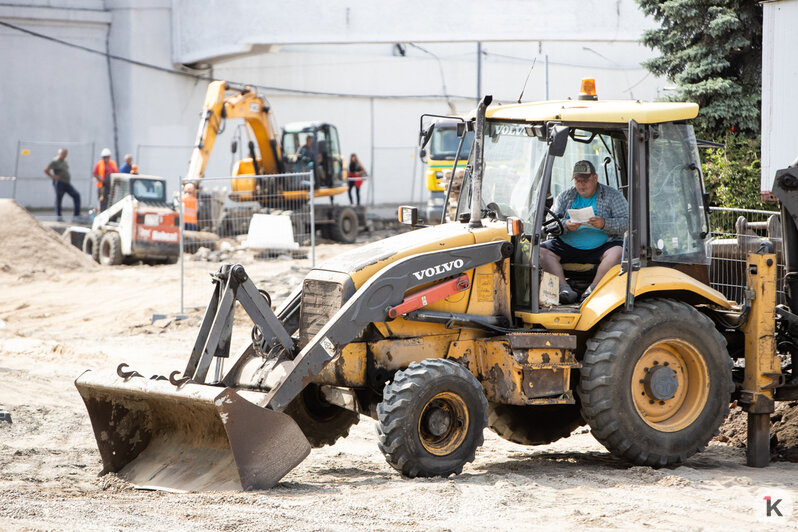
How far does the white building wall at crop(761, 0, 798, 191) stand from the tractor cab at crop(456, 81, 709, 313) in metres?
5.64

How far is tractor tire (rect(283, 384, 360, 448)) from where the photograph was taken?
785 centimetres

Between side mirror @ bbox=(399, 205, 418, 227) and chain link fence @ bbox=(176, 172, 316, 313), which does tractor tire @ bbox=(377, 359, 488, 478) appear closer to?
side mirror @ bbox=(399, 205, 418, 227)

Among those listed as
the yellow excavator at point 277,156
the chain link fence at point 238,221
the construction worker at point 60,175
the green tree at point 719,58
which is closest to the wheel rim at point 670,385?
the green tree at point 719,58

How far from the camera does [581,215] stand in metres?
7.59

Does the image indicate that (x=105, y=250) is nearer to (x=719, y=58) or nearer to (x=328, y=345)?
(x=719, y=58)

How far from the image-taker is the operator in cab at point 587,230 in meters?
7.61

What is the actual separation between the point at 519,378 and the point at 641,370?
94 centimetres

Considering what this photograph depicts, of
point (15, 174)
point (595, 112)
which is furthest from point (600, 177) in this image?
point (15, 174)

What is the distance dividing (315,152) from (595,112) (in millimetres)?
18832

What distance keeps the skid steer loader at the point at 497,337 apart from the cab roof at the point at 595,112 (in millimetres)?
17

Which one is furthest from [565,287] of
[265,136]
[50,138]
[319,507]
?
[50,138]

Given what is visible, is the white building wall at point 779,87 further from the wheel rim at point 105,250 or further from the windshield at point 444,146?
the wheel rim at point 105,250

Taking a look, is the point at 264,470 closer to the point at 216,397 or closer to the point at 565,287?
the point at 216,397

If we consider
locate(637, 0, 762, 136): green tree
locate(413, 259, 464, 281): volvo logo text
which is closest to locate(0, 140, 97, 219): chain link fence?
locate(637, 0, 762, 136): green tree
